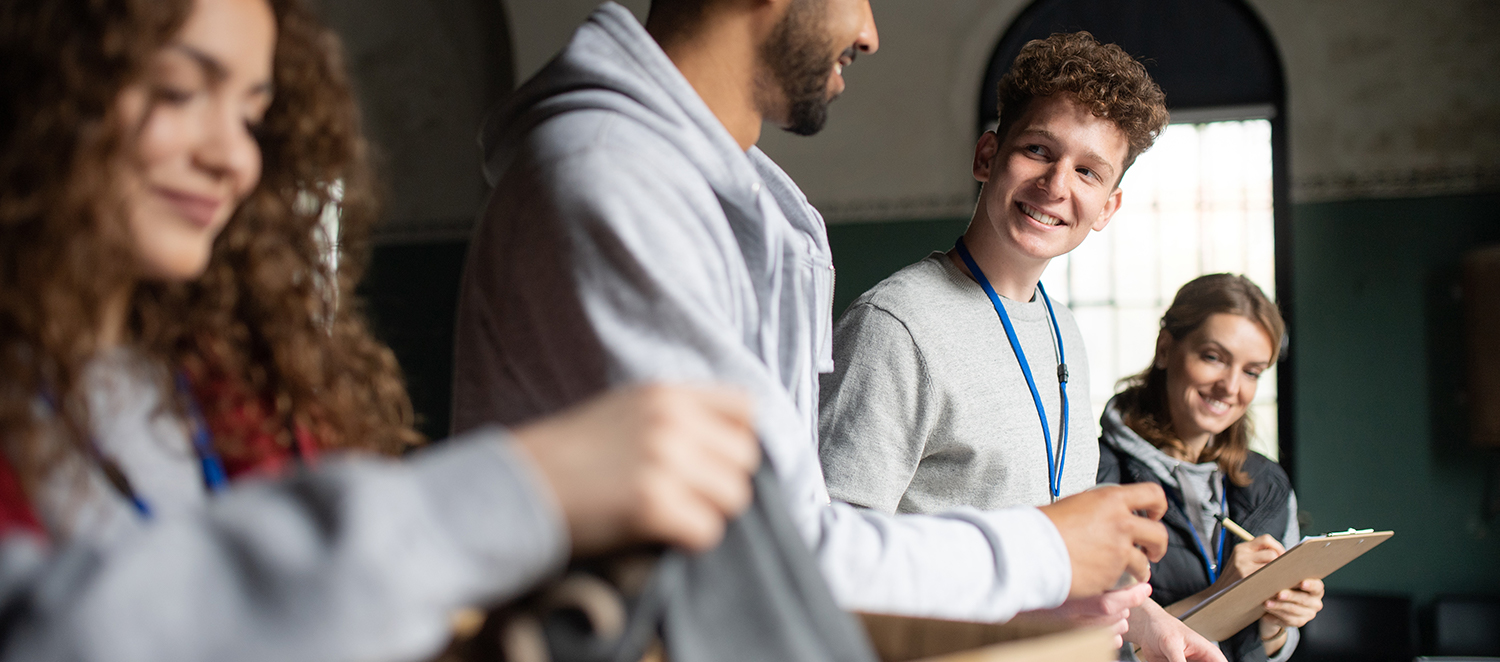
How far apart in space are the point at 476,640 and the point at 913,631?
344 millimetres

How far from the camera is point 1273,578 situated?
2189mm

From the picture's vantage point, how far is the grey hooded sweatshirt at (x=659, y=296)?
2.93ft

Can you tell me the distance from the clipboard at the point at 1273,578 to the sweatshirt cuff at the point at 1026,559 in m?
1.28

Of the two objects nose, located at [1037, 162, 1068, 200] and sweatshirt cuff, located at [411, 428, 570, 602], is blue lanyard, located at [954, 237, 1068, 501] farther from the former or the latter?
sweatshirt cuff, located at [411, 428, 570, 602]

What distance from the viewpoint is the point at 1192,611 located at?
2.17m

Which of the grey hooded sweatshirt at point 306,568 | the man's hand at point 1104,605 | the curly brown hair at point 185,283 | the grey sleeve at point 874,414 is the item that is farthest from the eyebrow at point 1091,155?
the grey hooded sweatshirt at point 306,568

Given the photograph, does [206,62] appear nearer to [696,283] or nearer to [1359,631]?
[696,283]

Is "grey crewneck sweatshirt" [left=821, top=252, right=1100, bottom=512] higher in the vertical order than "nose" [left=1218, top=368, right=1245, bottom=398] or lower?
higher

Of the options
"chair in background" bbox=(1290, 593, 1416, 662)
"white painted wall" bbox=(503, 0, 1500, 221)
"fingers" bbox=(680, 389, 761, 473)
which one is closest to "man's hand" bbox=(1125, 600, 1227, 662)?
"fingers" bbox=(680, 389, 761, 473)

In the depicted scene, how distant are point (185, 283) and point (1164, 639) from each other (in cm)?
186

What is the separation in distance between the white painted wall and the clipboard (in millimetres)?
3665

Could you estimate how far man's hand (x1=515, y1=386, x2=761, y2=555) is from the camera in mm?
567

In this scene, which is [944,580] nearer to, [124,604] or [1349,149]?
[124,604]

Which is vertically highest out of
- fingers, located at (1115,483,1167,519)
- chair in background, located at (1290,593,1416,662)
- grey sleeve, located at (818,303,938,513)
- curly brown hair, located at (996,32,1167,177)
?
curly brown hair, located at (996,32,1167,177)
